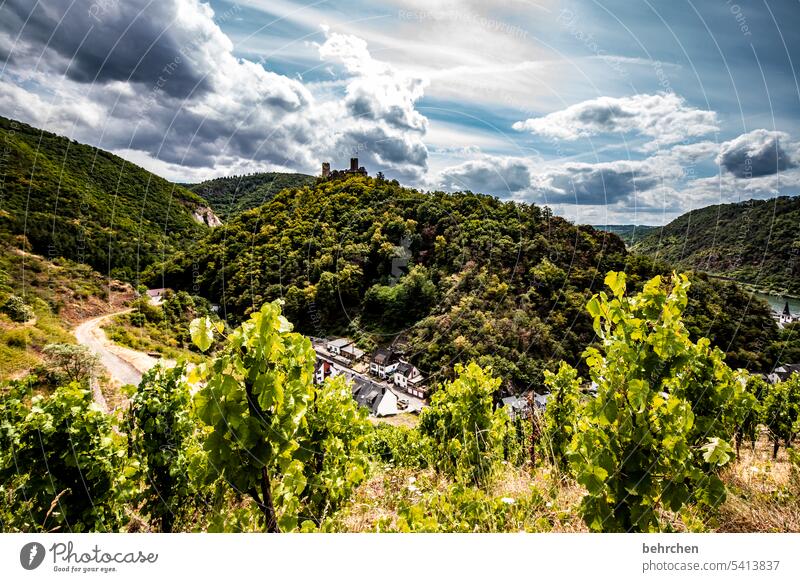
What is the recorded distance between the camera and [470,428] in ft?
26.0

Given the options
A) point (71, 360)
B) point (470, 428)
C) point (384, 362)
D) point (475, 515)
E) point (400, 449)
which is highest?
point (475, 515)

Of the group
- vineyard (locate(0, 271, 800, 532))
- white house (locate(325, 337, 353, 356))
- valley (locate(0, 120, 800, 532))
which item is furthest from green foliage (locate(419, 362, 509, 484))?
white house (locate(325, 337, 353, 356))

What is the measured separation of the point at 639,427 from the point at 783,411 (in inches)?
543

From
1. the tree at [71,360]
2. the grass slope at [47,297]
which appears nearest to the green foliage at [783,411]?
the tree at [71,360]

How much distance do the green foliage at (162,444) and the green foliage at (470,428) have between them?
13.6 feet

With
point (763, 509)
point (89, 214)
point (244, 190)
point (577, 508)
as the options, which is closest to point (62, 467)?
point (577, 508)

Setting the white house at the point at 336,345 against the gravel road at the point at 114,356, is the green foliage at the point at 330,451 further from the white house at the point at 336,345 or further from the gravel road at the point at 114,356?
the gravel road at the point at 114,356

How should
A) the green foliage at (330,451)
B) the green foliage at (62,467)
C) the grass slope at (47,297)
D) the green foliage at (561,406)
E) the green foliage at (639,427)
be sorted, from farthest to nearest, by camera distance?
the grass slope at (47,297) → the green foliage at (561,406) → the green foliage at (330,451) → the green foliage at (62,467) → the green foliage at (639,427)

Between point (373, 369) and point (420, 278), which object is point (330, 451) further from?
point (373, 369)
